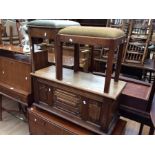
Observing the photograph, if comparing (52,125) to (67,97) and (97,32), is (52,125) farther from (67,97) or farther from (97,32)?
(97,32)

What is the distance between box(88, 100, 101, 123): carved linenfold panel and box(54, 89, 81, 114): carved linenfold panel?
118 mm

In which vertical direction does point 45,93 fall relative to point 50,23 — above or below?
below

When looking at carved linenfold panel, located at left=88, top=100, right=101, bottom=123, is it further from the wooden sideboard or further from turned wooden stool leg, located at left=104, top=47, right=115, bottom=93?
turned wooden stool leg, located at left=104, top=47, right=115, bottom=93

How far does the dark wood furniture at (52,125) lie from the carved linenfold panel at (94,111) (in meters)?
0.15

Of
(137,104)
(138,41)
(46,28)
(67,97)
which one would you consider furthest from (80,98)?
(138,41)

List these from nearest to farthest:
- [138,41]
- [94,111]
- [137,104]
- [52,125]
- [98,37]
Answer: [98,37] → [94,111] → [137,104] → [52,125] → [138,41]

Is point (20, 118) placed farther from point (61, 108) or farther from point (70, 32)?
point (70, 32)

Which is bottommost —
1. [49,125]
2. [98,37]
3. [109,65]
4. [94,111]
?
[49,125]

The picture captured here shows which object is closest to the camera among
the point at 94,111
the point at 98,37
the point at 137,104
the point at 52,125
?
the point at 98,37

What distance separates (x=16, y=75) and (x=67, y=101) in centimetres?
91

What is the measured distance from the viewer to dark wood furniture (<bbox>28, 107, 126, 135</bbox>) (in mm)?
1541

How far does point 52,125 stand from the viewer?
5.50 ft

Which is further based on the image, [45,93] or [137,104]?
[45,93]
